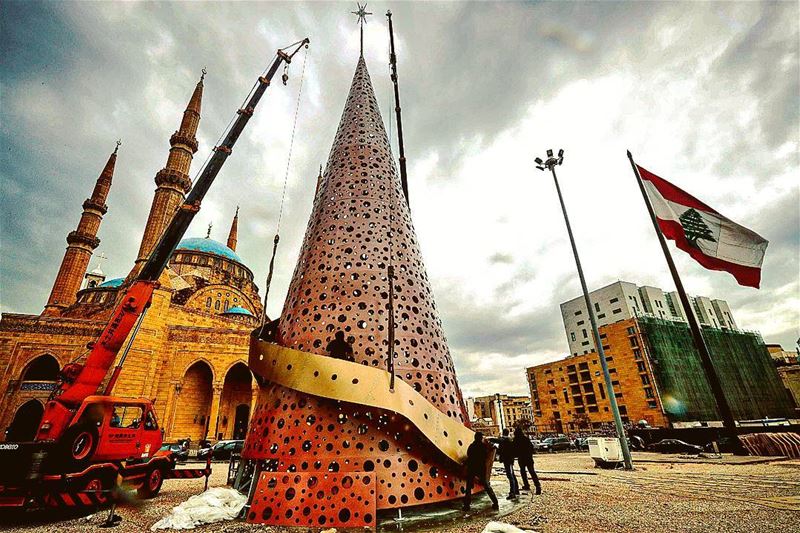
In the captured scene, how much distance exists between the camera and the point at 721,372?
46.4 metres

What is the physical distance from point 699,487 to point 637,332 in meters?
49.3

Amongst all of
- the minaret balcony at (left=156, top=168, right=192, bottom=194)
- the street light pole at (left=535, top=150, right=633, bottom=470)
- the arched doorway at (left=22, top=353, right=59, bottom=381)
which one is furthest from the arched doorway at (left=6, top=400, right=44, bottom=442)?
the street light pole at (left=535, top=150, right=633, bottom=470)

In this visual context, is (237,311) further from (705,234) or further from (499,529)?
(499,529)

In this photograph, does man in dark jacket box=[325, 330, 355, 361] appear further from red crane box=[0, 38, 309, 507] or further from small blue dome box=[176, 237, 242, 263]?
small blue dome box=[176, 237, 242, 263]

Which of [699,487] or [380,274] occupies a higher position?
[380,274]

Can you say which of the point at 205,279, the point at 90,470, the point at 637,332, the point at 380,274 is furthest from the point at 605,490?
the point at 637,332

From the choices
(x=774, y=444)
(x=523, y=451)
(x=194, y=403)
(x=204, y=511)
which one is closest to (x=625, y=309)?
(x=774, y=444)

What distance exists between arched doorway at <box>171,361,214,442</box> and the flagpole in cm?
3268

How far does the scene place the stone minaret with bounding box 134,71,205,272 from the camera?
29.7 meters

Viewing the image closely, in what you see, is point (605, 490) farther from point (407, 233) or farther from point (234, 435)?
point (234, 435)

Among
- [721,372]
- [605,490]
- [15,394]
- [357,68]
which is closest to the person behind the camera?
[605,490]

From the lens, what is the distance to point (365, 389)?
481 centimetres

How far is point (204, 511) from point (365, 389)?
2829 mm

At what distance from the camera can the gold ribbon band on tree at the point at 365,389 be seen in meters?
4.79
